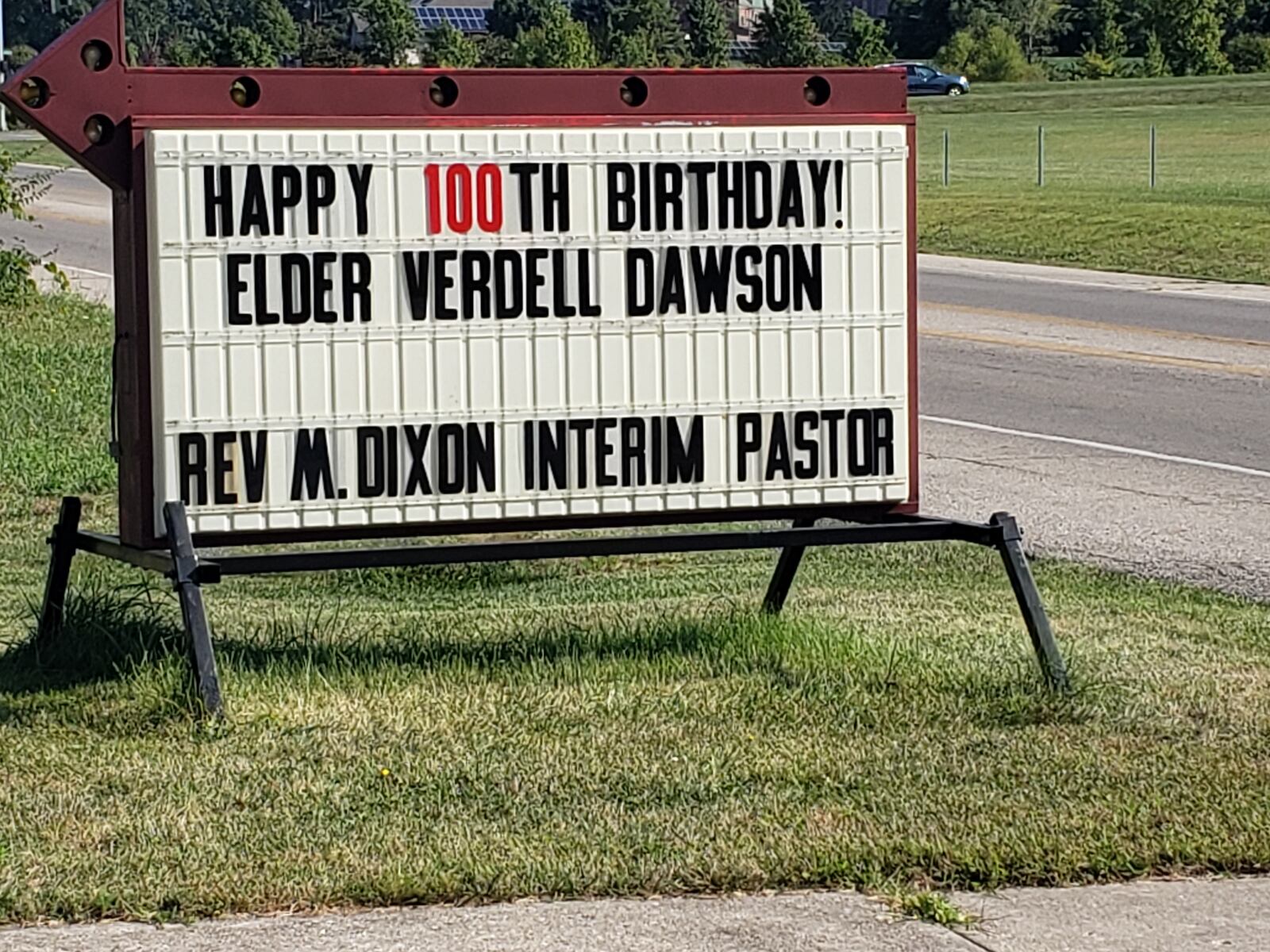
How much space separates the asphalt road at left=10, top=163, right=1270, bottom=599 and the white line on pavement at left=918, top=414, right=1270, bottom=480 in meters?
0.02

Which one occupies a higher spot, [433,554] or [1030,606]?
[433,554]

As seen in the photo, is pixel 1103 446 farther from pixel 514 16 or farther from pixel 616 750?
pixel 514 16

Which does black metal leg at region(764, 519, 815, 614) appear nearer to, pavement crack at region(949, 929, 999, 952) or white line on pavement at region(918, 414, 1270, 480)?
pavement crack at region(949, 929, 999, 952)

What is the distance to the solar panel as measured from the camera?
11012 cm

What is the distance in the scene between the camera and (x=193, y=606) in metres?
5.92

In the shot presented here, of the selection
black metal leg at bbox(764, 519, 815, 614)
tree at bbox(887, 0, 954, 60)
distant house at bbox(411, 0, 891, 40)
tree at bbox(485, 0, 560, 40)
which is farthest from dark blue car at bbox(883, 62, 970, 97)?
black metal leg at bbox(764, 519, 815, 614)

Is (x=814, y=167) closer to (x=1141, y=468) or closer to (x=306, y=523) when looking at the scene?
(x=306, y=523)

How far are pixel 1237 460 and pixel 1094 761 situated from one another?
7261 millimetres

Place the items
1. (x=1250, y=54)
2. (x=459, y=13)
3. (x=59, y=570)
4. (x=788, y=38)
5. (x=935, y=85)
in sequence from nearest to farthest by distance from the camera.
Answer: (x=59, y=570) → (x=935, y=85) → (x=788, y=38) → (x=1250, y=54) → (x=459, y=13)

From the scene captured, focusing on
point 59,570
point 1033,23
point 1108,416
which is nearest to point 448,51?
point 1033,23

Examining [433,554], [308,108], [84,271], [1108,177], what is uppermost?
[308,108]

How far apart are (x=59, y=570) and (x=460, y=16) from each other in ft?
367

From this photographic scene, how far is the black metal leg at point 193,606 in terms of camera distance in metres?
5.86

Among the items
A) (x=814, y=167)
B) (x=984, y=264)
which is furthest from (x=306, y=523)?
(x=984, y=264)
